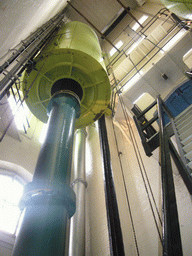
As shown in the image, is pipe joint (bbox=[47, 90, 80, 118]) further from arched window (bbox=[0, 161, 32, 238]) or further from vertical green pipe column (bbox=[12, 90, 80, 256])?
arched window (bbox=[0, 161, 32, 238])

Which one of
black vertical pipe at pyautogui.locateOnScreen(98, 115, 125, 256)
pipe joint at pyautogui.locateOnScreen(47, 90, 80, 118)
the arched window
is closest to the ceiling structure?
pipe joint at pyautogui.locateOnScreen(47, 90, 80, 118)

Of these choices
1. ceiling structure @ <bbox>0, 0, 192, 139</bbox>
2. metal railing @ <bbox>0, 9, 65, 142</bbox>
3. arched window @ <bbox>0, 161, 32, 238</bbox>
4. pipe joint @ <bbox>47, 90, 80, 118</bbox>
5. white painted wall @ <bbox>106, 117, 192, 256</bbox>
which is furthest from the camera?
arched window @ <bbox>0, 161, 32, 238</bbox>

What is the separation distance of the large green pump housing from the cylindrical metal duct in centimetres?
301

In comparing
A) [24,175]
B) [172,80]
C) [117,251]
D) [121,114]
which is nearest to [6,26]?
[117,251]

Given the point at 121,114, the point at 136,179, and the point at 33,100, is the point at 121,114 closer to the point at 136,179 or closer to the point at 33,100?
the point at 136,179

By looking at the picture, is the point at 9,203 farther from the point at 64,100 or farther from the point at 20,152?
the point at 64,100

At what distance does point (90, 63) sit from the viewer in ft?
13.9

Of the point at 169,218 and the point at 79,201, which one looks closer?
the point at 169,218

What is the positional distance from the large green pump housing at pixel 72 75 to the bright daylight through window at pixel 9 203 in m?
3.50

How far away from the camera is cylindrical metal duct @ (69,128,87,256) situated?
5383mm

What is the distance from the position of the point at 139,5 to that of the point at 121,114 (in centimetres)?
997

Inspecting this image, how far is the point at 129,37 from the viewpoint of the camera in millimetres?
12914

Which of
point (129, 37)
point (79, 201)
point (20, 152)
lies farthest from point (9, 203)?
point (129, 37)

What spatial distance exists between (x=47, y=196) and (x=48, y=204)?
0.08 metres
